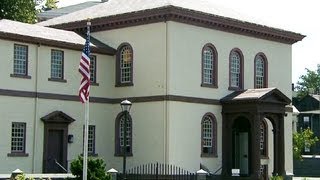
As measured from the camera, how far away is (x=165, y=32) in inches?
1431

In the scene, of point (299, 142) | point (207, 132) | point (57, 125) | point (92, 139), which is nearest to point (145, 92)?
point (92, 139)

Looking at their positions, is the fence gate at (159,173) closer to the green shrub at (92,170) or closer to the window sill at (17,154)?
the window sill at (17,154)

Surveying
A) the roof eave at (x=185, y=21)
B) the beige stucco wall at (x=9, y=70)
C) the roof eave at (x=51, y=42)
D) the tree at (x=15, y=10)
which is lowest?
the beige stucco wall at (x=9, y=70)

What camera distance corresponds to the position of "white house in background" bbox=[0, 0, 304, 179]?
115 ft

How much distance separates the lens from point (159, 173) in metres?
35.6

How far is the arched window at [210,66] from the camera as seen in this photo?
38.3 meters

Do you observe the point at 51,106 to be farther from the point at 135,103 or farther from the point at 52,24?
the point at 52,24

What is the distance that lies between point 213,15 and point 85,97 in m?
14.2

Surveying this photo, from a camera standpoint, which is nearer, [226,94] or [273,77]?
[226,94]

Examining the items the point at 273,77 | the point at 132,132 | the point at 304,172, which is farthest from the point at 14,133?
the point at 304,172

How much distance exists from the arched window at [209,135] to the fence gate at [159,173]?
235 centimetres

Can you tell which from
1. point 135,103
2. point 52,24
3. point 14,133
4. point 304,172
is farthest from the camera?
point 304,172

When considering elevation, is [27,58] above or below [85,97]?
above

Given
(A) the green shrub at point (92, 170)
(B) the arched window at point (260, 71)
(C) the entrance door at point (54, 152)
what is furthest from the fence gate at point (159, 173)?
(B) the arched window at point (260, 71)
